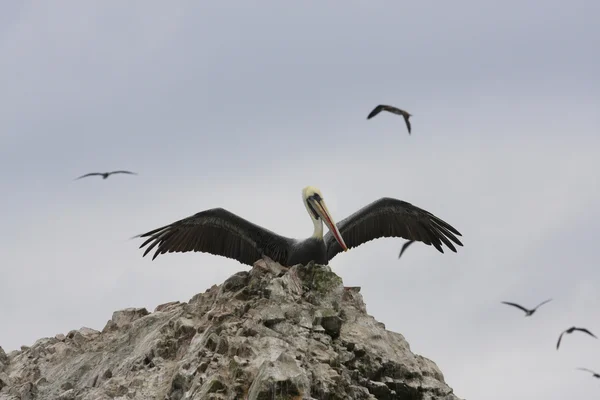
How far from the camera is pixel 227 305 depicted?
23.2 metres

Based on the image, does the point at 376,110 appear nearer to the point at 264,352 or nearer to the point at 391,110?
the point at 391,110

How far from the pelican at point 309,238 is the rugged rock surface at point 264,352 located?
10.6 feet

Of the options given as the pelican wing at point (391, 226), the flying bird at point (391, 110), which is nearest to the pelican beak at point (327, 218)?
the pelican wing at point (391, 226)

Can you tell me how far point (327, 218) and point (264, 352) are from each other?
696 cm

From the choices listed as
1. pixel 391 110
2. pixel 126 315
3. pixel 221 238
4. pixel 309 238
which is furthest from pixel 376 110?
pixel 126 315

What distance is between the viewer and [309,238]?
27.5m

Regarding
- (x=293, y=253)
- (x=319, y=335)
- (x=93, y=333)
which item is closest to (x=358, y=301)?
(x=319, y=335)

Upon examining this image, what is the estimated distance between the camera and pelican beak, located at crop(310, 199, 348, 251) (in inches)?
1092

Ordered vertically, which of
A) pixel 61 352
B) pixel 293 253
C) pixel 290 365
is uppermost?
pixel 293 253

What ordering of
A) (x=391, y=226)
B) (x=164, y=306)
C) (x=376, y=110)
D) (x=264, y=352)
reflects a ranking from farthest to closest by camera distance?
(x=391, y=226)
(x=164, y=306)
(x=376, y=110)
(x=264, y=352)

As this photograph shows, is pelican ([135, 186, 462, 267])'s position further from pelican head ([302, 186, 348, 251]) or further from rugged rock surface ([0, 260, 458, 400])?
rugged rock surface ([0, 260, 458, 400])

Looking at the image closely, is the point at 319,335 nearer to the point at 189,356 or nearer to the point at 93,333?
the point at 189,356

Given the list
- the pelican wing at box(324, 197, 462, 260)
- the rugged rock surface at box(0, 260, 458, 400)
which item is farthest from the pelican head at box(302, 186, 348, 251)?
the rugged rock surface at box(0, 260, 458, 400)

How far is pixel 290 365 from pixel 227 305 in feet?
10.4
